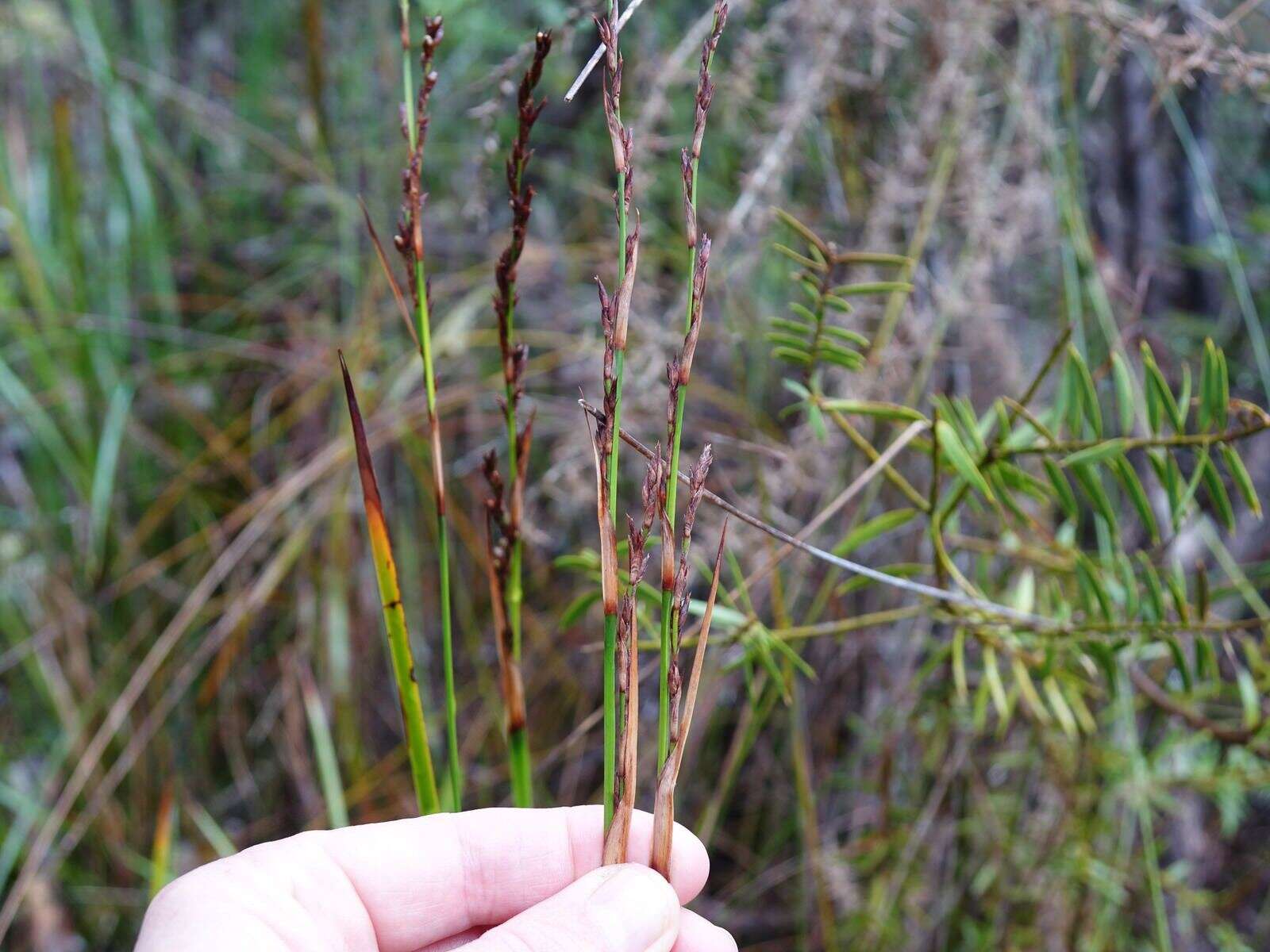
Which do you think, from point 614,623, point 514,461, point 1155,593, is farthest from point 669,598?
point 1155,593

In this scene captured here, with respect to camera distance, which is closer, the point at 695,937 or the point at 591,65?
the point at 591,65

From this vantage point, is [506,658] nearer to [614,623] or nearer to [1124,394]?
[614,623]

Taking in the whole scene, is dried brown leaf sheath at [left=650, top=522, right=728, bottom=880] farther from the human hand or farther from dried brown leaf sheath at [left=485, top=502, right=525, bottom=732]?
dried brown leaf sheath at [left=485, top=502, right=525, bottom=732]

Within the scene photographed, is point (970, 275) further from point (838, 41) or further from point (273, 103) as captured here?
point (273, 103)

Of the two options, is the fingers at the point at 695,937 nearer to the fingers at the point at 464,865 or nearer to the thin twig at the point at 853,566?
the fingers at the point at 464,865

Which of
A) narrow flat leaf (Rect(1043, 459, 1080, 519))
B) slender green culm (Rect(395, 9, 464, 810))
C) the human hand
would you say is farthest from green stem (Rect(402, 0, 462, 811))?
narrow flat leaf (Rect(1043, 459, 1080, 519))

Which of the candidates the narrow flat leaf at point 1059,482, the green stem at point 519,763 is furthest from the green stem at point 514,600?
the narrow flat leaf at point 1059,482
